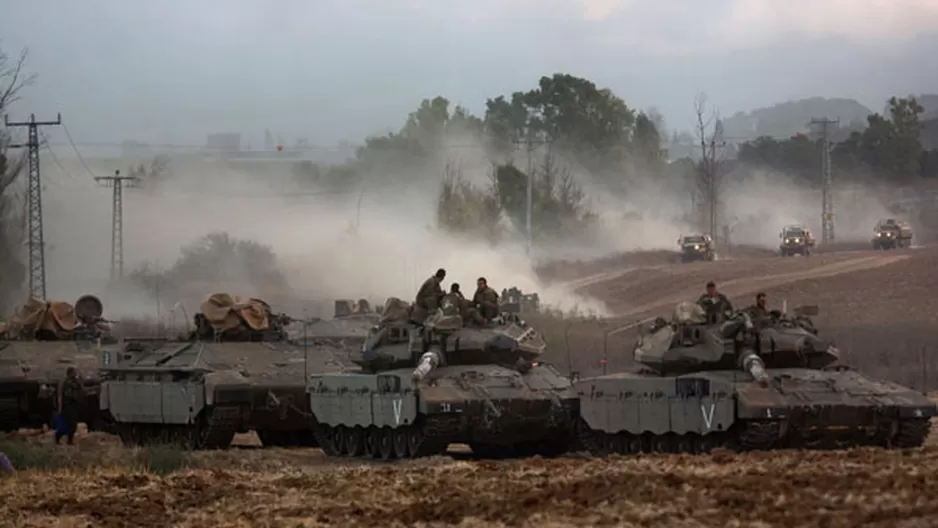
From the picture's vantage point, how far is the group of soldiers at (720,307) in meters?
24.9

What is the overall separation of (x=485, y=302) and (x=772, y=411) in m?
6.26

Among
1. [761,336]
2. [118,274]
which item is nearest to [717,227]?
[118,274]

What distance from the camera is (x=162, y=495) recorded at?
18.6 meters

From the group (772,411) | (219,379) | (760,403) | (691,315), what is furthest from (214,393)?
(772,411)

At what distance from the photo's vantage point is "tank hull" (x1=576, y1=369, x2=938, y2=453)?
22.8m

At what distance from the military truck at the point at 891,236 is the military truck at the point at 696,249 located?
6853 millimetres

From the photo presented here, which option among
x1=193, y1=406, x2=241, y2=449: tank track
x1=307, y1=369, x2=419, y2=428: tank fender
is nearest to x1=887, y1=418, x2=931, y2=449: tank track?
x1=307, y1=369, x2=419, y2=428: tank fender

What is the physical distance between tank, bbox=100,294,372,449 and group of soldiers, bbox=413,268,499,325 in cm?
331

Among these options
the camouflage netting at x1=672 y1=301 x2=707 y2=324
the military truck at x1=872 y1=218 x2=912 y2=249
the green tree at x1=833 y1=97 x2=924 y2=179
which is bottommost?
the camouflage netting at x1=672 y1=301 x2=707 y2=324

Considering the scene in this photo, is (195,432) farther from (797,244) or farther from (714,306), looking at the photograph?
(797,244)

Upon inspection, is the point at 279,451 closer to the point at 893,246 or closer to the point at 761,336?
the point at 761,336

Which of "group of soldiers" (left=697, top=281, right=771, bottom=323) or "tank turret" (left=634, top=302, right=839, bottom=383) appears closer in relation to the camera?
"tank turret" (left=634, top=302, right=839, bottom=383)

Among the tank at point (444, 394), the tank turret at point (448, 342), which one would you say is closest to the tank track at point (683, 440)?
the tank at point (444, 394)

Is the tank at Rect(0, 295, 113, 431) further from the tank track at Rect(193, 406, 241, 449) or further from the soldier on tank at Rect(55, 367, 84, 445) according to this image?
the tank track at Rect(193, 406, 241, 449)
